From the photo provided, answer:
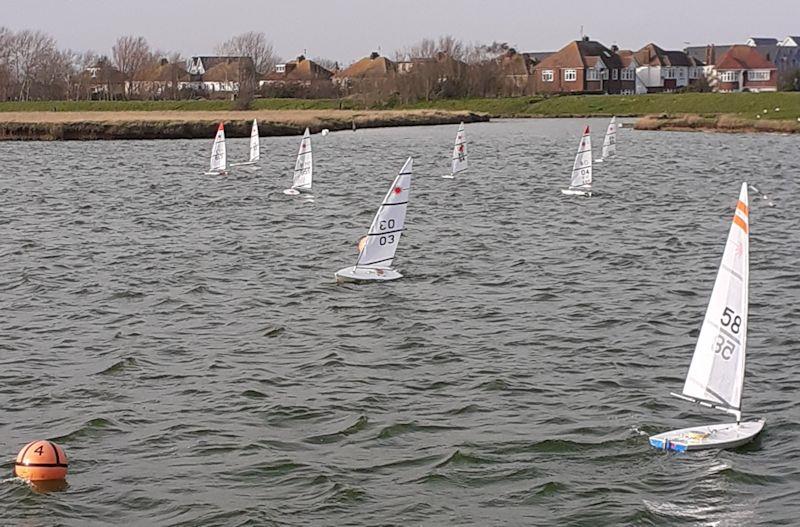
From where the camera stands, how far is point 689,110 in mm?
113562

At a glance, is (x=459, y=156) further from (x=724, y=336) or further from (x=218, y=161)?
(x=724, y=336)

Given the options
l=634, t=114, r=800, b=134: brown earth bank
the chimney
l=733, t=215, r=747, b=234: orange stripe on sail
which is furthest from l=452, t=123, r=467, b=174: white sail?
the chimney

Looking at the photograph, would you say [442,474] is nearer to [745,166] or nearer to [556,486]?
[556,486]

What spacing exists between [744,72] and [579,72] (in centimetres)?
2533

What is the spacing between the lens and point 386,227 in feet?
82.4

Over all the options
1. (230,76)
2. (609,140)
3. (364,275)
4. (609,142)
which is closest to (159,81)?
(230,76)

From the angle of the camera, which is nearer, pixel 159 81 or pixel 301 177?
pixel 301 177

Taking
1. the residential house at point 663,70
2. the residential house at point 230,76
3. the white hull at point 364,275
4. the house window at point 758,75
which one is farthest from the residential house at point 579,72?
the white hull at point 364,275

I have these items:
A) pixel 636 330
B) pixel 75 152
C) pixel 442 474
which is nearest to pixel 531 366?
pixel 636 330

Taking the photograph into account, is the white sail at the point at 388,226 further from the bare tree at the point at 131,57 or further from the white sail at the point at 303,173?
the bare tree at the point at 131,57

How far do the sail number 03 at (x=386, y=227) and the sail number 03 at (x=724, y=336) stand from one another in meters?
11.8

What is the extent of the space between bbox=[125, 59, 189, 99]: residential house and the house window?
77.8 meters

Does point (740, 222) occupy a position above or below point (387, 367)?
above

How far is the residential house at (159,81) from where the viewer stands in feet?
500
